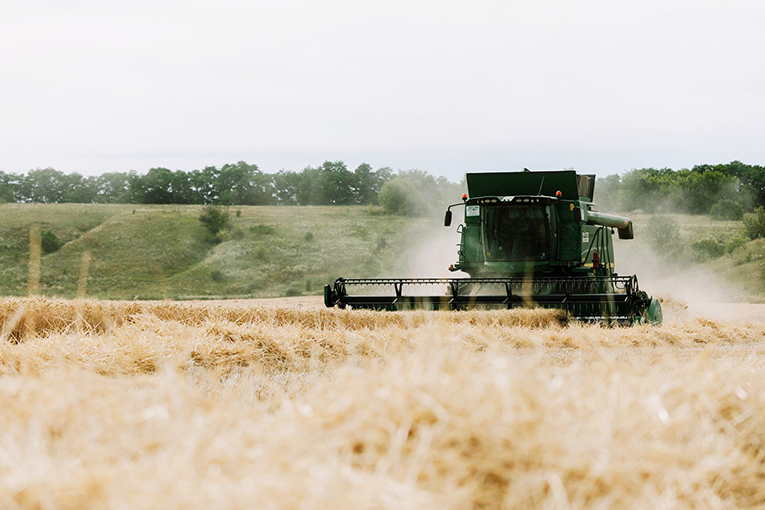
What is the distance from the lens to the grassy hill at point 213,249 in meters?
55.6

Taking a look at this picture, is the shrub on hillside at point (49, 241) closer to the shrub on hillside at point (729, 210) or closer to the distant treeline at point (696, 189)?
the distant treeline at point (696, 189)

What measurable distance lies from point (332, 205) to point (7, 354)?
3021 inches

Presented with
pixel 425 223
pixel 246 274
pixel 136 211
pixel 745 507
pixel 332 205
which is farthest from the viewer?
pixel 332 205

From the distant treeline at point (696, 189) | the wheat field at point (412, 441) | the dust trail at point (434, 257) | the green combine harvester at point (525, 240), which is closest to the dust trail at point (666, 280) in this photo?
the dust trail at point (434, 257)

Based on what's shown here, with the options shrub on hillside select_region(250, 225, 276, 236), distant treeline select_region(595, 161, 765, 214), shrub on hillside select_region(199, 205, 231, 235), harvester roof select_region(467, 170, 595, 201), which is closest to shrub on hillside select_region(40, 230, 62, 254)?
shrub on hillside select_region(199, 205, 231, 235)

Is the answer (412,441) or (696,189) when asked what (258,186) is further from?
(412,441)

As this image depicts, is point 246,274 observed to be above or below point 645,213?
below

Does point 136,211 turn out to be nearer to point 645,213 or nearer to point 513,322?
point 645,213

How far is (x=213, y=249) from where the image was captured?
64625mm

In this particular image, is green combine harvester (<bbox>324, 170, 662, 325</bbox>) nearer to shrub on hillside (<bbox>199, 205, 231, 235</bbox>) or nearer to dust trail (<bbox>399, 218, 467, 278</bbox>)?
dust trail (<bbox>399, 218, 467, 278</bbox>)

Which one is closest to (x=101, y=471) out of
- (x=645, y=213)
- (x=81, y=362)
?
(x=81, y=362)

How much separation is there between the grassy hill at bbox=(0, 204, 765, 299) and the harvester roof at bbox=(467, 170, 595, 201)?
108 ft

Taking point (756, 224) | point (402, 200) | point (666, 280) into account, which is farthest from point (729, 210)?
point (666, 280)

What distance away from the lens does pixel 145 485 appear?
2062 millimetres
